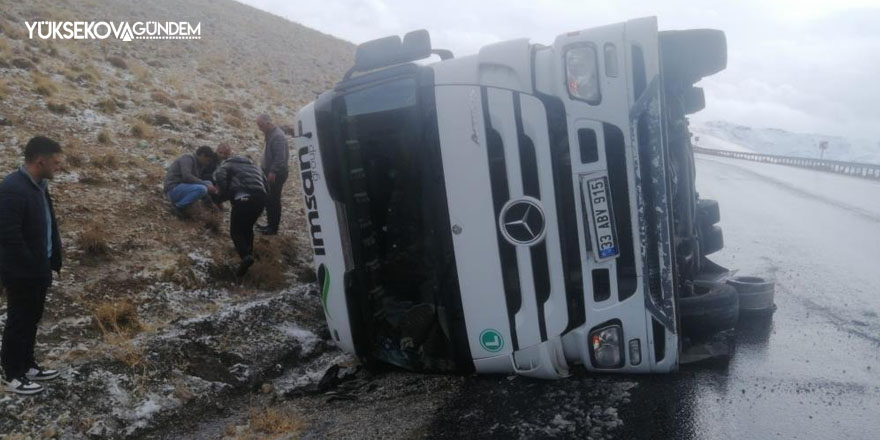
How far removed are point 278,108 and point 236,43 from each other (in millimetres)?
10398

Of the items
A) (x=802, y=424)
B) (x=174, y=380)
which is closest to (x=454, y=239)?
(x=802, y=424)

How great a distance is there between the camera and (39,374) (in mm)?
4113

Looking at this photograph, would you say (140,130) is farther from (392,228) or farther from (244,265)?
(392,228)

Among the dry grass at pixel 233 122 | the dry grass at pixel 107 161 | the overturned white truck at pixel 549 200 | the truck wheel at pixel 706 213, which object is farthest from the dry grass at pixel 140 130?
the truck wheel at pixel 706 213

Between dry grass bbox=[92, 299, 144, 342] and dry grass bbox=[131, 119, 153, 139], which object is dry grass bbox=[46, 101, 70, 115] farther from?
dry grass bbox=[92, 299, 144, 342]

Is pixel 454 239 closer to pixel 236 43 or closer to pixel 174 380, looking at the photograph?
pixel 174 380

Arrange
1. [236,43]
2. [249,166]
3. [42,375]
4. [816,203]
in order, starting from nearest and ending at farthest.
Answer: [42,375] < [249,166] < [816,203] < [236,43]

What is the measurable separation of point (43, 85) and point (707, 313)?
11.3 meters

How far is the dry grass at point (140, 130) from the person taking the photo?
397 inches

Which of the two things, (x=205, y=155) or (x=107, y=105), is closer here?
(x=205, y=155)

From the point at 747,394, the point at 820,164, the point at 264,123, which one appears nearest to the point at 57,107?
the point at 264,123

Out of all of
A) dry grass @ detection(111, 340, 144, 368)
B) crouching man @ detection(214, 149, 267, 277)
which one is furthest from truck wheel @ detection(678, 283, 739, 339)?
crouching man @ detection(214, 149, 267, 277)

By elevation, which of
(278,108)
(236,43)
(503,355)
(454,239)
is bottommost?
(503,355)

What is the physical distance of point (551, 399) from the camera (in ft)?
12.5
